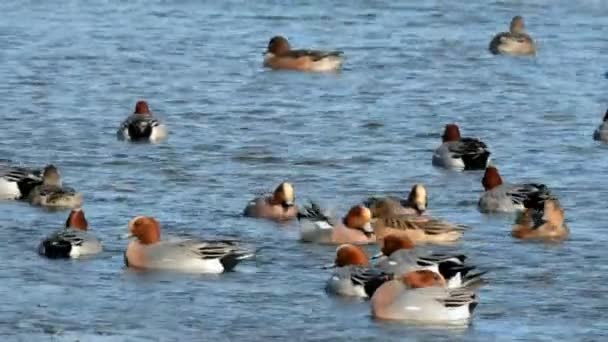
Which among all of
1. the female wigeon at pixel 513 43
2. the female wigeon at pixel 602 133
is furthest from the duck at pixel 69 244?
the female wigeon at pixel 513 43

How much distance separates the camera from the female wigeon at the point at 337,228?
17.6 metres

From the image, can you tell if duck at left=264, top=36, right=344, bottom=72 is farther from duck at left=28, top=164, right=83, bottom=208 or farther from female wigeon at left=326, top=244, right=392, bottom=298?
female wigeon at left=326, top=244, right=392, bottom=298

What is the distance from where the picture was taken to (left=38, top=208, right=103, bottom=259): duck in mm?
16500

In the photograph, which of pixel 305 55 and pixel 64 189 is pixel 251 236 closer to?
pixel 64 189

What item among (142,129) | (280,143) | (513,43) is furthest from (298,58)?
(142,129)

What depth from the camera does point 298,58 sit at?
96.2 feet

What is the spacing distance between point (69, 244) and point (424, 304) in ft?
10.7

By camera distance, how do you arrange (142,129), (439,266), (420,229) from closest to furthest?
(439,266)
(420,229)
(142,129)

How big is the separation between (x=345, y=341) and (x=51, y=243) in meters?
3.44

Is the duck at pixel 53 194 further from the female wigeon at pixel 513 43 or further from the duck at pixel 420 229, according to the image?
the female wigeon at pixel 513 43

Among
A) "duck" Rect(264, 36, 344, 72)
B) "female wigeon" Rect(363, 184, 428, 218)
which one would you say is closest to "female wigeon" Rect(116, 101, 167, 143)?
"female wigeon" Rect(363, 184, 428, 218)

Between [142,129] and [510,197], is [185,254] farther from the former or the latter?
[142,129]

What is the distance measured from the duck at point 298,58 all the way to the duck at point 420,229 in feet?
35.8

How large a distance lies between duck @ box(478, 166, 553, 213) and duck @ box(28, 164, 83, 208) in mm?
3750
